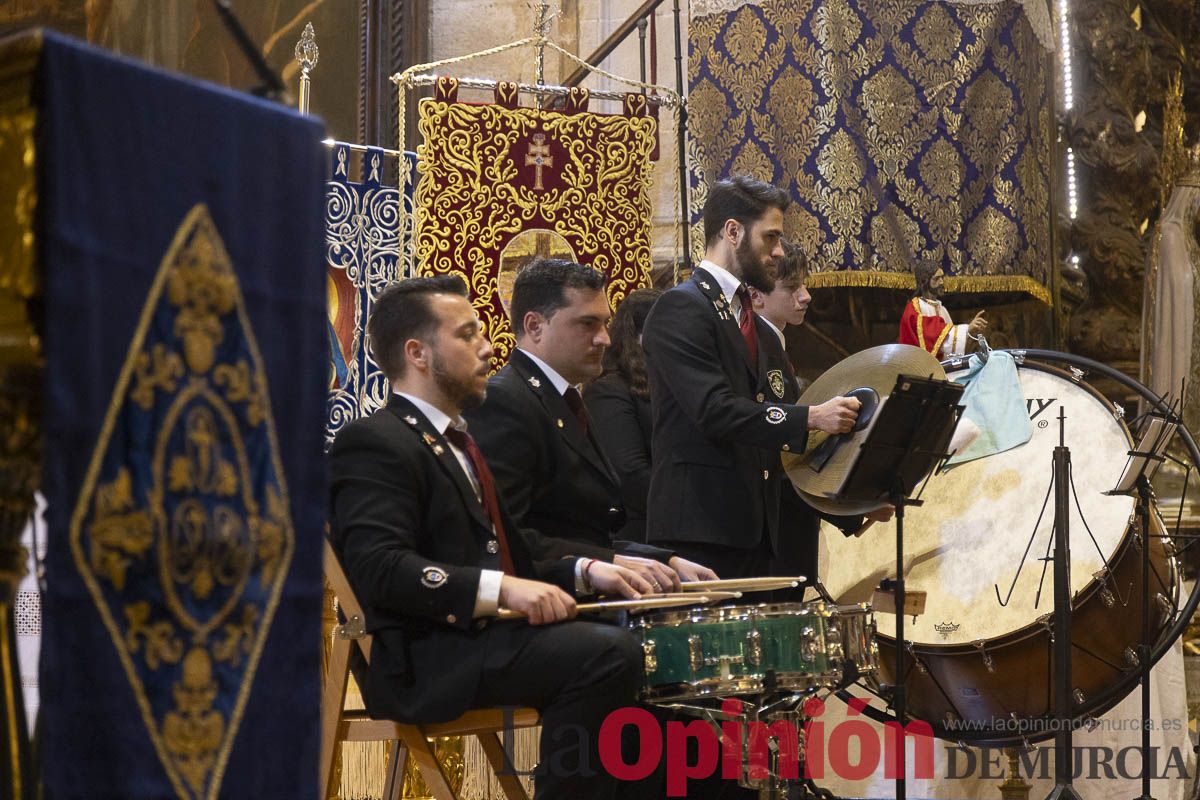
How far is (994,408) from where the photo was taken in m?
5.29

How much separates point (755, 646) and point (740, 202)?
154cm

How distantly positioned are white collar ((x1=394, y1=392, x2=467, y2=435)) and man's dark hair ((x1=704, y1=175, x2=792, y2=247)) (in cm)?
132

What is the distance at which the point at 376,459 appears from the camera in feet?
11.5

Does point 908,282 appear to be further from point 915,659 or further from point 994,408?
point 915,659

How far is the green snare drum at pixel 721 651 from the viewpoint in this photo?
11.7ft

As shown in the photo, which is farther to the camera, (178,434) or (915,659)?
(915,659)

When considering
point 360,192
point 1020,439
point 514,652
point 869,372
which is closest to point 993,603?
point 1020,439

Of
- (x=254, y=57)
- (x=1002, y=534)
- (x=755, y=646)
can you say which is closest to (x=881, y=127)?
(x=1002, y=534)

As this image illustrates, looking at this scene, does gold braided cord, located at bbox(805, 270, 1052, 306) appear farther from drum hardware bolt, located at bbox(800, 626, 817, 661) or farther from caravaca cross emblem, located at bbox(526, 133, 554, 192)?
drum hardware bolt, located at bbox(800, 626, 817, 661)

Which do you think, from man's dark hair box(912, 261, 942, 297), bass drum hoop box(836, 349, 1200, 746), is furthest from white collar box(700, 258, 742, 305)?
man's dark hair box(912, 261, 942, 297)

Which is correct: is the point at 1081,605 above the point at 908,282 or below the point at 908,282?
below

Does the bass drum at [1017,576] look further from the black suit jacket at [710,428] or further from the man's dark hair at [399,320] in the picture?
the man's dark hair at [399,320]

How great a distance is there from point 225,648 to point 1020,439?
148 inches

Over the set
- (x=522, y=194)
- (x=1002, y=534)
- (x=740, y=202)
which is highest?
(x=522, y=194)
